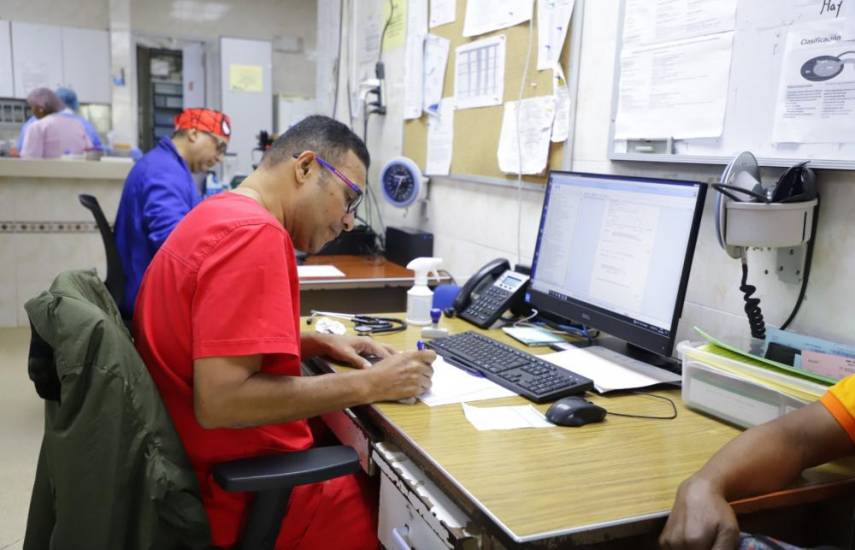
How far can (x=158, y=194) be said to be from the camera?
2688mm

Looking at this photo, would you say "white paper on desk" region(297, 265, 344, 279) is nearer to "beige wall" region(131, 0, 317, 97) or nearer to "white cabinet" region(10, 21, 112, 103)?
"beige wall" region(131, 0, 317, 97)

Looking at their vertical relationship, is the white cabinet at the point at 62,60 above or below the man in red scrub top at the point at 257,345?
above

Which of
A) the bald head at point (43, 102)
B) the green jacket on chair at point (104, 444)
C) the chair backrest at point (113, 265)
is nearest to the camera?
the green jacket on chair at point (104, 444)

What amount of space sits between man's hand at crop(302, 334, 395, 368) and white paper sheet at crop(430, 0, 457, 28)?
162 centimetres

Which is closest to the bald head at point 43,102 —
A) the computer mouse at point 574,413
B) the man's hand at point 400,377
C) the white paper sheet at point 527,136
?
the white paper sheet at point 527,136

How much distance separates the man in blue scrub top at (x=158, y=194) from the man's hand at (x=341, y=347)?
1306 millimetres

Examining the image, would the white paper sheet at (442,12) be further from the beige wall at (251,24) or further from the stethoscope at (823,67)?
the beige wall at (251,24)

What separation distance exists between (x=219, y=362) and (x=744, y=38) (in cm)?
125

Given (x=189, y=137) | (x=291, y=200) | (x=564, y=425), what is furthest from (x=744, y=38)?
(x=189, y=137)

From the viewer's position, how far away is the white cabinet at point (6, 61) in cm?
635

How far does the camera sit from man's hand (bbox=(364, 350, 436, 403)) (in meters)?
1.31

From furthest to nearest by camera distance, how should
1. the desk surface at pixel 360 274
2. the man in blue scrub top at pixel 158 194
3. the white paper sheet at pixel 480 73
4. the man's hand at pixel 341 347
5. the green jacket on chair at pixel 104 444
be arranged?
1. the man in blue scrub top at pixel 158 194
2. the desk surface at pixel 360 274
3. the white paper sheet at pixel 480 73
4. the man's hand at pixel 341 347
5. the green jacket on chair at pixel 104 444

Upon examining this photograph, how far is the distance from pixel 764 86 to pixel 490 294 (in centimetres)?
89

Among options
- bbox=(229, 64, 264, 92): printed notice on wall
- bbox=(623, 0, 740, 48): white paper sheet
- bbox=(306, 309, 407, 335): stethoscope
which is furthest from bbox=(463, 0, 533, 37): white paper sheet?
bbox=(229, 64, 264, 92): printed notice on wall
